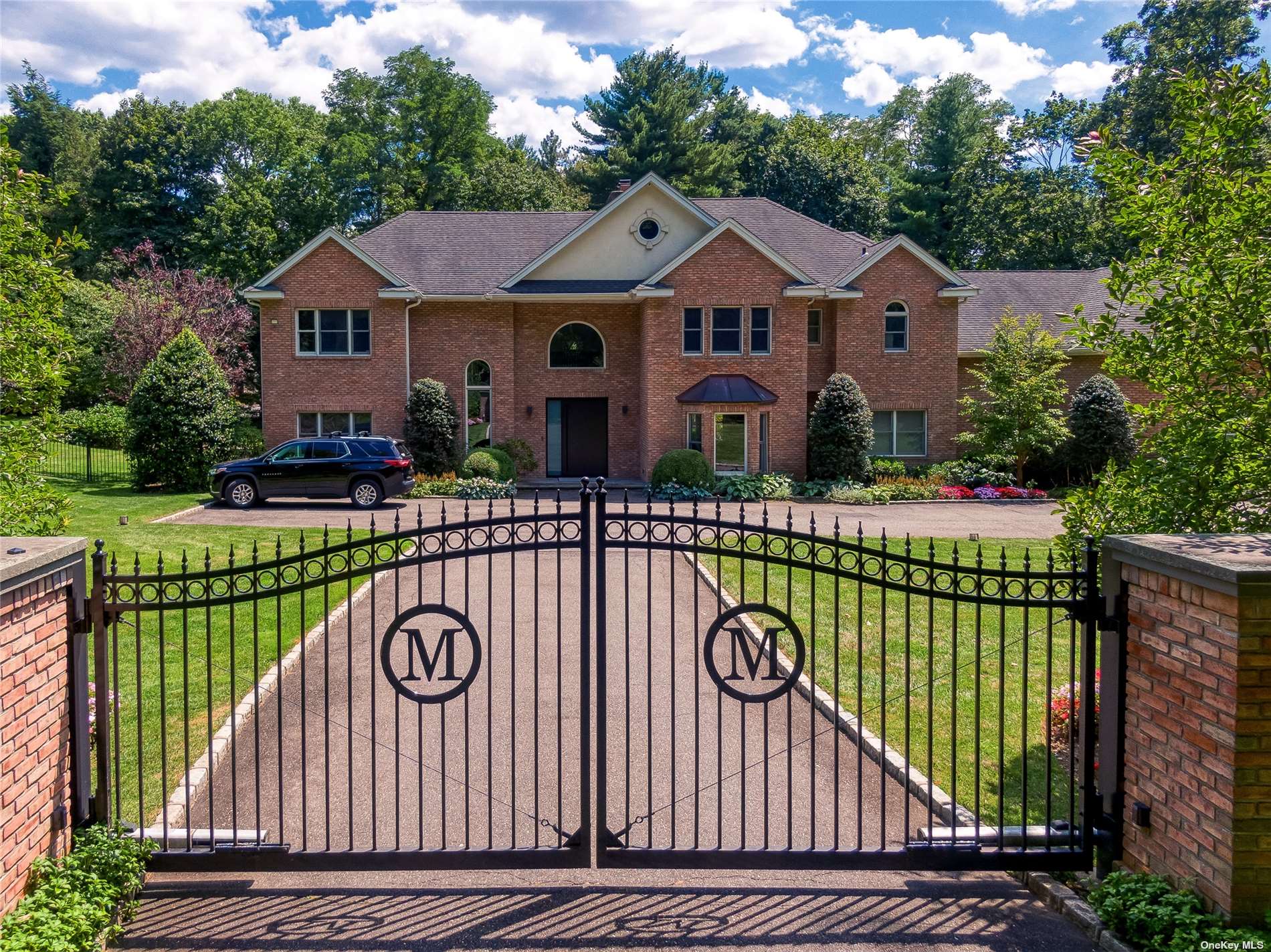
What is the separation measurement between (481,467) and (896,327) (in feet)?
42.6

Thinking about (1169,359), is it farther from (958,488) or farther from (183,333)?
(183,333)

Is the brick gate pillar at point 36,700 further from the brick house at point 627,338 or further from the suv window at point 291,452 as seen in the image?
the brick house at point 627,338

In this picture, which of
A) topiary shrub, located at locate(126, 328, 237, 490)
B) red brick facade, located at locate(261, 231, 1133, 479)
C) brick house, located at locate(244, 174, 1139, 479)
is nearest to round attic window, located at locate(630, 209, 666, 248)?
brick house, located at locate(244, 174, 1139, 479)

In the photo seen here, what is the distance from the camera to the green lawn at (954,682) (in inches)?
225

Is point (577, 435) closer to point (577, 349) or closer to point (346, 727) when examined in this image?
point (577, 349)

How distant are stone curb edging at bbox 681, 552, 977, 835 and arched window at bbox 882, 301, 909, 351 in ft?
68.5

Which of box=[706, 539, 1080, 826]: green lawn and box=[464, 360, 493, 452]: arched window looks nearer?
box=[706, 539, 1080, 826]: green lawn

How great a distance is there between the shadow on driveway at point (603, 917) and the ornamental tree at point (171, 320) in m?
30.2

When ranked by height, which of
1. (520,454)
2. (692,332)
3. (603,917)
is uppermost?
(692,332)

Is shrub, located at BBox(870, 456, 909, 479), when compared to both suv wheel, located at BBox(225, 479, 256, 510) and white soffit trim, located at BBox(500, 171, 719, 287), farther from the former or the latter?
suv wheel, located at BBox(225, 479, 256, 510)

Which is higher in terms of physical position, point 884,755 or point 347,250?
point 347,250

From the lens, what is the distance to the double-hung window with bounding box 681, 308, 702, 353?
2673 centimetres

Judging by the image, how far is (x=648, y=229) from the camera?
92.2 ft

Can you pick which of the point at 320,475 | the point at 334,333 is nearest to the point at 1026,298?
the point at 334,333
